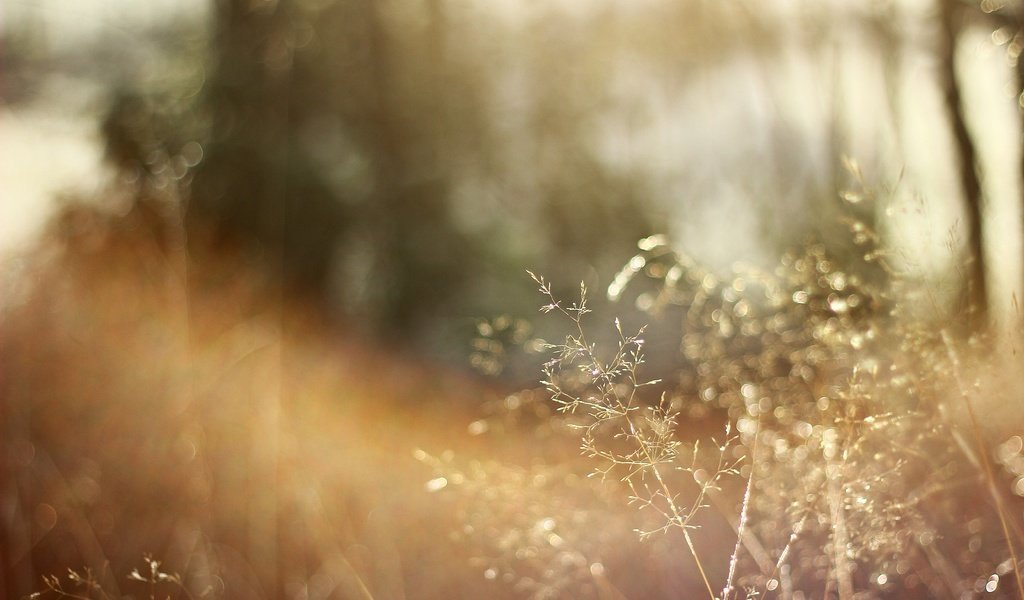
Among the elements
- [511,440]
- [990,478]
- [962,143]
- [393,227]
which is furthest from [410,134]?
[990,478]

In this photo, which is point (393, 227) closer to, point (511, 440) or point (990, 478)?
point (511, 440)

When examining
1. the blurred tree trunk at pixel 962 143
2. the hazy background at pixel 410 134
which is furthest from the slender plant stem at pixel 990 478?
the hazy background at pixel 410 134

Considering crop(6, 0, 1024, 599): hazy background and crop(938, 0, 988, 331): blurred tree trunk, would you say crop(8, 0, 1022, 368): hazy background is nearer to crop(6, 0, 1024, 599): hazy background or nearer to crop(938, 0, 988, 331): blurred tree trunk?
crop(6, 0, 1024, 599): hazy background

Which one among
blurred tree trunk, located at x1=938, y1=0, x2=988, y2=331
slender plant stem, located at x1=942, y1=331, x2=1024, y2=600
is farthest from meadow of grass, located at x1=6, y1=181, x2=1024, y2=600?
Result: blurred tree trunk, located at x1=938, y1=0, x2=988, y2=331

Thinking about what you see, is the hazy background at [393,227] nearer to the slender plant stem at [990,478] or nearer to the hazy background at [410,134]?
the hazy background at [410,134]

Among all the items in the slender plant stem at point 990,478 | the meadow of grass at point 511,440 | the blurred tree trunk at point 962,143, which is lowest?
the meadow of grass at point 511,440

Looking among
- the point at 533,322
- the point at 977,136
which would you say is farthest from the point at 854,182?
the point at 533,322

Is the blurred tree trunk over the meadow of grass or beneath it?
over

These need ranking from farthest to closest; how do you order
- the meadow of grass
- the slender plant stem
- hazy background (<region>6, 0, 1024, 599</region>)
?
hazy background (<region>6, 0, 1024, 599</region>)
the meadow of grass
the slender plant stem

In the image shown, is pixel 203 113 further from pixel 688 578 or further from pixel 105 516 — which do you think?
pixel 688 578
